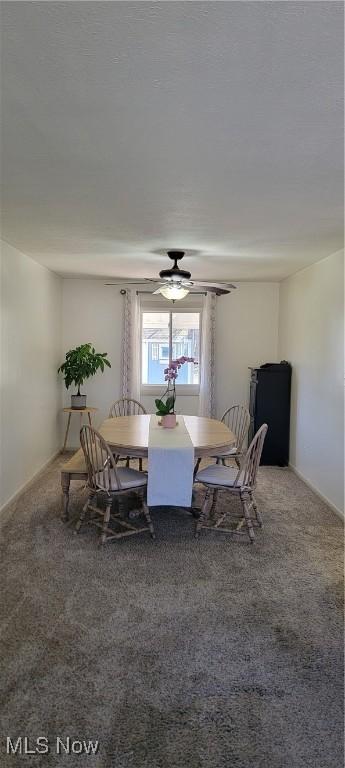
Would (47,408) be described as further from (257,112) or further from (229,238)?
(257,112)

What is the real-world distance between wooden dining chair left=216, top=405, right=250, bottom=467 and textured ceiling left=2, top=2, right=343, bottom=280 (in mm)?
1831

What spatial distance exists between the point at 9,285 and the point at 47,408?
1.77 m

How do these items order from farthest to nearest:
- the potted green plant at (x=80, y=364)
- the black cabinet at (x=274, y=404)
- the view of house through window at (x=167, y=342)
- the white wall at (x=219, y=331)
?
the view of house through window at (x=167, y=342)
the white wall at (x=219, y=331)
the potted green plant at (x=80, y=364)
the black cabinet at (x=274, y=404)

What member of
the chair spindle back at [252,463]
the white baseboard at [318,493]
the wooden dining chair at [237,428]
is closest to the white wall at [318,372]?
the white baseboard at [318,493]

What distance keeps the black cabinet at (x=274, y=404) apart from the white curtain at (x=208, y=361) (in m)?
0.78

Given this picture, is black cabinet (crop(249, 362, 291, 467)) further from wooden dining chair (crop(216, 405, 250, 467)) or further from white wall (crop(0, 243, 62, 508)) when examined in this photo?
white wall (crop(0, 243, 62, 508))

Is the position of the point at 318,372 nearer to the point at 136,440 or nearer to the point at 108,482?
the point at 136,440

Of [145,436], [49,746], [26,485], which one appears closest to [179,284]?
[145,436]

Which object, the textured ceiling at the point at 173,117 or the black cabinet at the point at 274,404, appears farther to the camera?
the black cabinet at the point at 274,404

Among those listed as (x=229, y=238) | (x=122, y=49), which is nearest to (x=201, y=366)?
(x=229, y=238)

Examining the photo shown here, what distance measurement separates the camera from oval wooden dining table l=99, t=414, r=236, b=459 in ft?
10.5

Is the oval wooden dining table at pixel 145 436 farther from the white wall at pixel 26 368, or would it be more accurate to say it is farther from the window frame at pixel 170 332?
the window frame at pixel 170 332

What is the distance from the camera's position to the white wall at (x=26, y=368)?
12.1 ft

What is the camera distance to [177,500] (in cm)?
312
